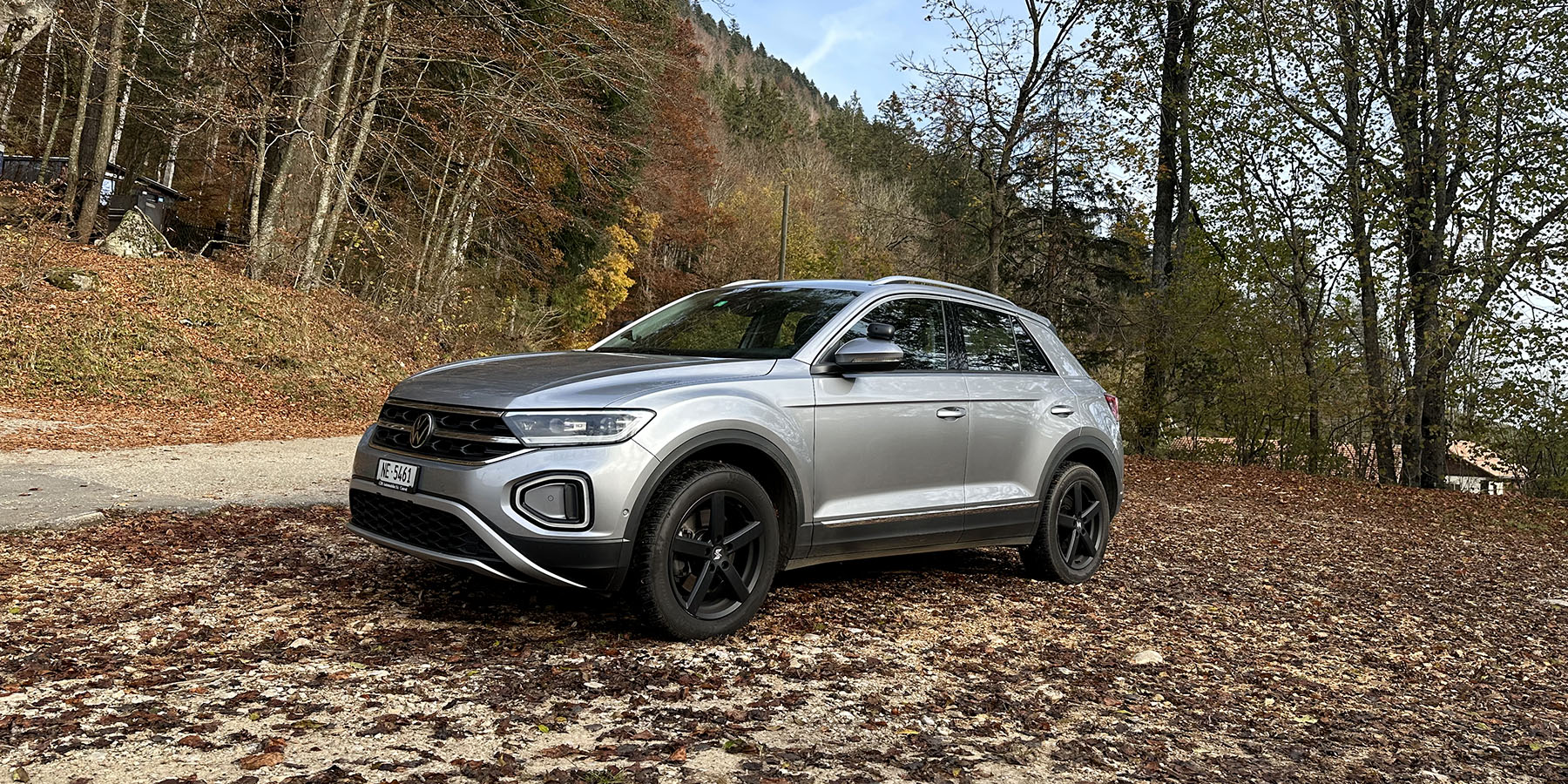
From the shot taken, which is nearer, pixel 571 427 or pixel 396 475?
pixel 571 427

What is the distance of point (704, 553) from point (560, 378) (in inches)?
37.2

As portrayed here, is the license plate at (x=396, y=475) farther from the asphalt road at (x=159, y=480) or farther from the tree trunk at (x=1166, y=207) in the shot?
the tree trunk at (x=1166, y=207)

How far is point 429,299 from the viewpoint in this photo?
22.9 meters

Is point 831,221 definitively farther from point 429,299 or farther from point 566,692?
point 566,692

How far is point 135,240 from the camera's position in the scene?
1773cm

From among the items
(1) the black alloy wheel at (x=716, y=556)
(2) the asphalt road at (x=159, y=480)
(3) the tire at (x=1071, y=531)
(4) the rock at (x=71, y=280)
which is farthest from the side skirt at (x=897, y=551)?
(4) the rock at (x=71, y=280)

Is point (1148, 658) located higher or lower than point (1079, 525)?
lower

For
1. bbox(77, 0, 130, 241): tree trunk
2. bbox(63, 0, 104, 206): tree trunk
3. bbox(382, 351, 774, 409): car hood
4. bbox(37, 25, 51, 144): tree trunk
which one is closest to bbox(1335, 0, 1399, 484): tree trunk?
bbox(382, 351, 774, 409): car hood

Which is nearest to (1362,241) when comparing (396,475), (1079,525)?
(1079,525)

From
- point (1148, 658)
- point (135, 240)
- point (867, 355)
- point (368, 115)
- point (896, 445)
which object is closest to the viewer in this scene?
point (867, 355)

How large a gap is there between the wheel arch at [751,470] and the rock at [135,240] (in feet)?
55.0

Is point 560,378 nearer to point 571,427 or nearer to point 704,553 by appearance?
point 571,427

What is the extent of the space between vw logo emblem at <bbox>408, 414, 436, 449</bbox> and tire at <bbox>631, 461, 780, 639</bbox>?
961 mm

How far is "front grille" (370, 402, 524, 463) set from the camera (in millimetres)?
4129
